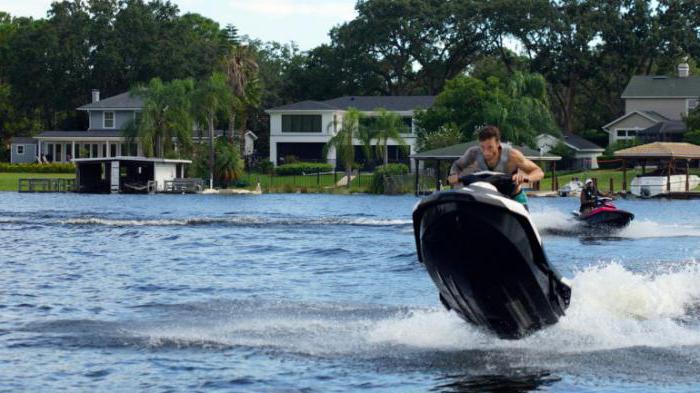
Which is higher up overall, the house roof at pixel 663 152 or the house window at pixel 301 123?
the house window at pixel 301 123

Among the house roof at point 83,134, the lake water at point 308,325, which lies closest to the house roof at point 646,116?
the house roof at point 83,134

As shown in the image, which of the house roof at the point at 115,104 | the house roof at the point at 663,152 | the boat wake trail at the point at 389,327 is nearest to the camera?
the boat wake trail at the point at 389,327

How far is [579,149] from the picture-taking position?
99.8m

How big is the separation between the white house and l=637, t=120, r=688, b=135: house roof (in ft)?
12.7

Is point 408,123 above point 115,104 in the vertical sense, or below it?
below

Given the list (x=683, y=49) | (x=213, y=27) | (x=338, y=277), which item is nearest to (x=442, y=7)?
(x=683, y=49)

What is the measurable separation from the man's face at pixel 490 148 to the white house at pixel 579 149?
8219 centimetres

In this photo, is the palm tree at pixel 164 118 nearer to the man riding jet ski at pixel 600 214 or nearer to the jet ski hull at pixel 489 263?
the man riding jet ski at pixel 600 214

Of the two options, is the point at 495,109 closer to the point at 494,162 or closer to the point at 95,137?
the point at 95,137

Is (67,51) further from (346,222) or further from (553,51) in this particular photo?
(346,222)

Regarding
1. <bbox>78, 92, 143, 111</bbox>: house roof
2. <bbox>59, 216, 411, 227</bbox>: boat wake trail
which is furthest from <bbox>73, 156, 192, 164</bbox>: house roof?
<bbox>59, 216, 411, 227</bbox>: boat wake trail

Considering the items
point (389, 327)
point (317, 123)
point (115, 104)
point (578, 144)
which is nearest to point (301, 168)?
point (317, 123)

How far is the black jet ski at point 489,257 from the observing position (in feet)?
45.8

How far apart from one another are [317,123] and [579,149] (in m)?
22.2
